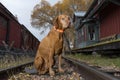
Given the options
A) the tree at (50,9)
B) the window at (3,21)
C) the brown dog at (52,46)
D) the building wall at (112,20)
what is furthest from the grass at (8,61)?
the tree at (50,9)

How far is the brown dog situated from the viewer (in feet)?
19.8

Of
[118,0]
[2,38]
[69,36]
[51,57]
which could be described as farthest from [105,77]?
[69,36]

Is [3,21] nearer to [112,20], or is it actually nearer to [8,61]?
[8,61]

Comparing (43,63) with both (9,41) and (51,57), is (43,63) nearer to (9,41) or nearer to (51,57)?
(51,57)

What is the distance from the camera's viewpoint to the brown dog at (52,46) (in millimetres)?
6035

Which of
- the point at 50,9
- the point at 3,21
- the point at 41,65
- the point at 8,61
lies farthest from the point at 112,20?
the point at 50,9

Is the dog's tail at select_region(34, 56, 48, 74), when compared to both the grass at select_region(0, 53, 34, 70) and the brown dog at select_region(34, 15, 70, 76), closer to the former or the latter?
the brown dog at select_region(34, 15, 70, 76)

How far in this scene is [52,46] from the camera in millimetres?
6086

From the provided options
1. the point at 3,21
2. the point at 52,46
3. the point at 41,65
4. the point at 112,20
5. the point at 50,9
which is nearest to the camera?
the point at 52,46

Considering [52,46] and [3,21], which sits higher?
[3,21]

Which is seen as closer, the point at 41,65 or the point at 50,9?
the point at 41,65

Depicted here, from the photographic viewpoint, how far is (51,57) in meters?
6.13

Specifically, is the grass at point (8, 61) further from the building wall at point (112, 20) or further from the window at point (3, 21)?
the building wall at point (112, 20)

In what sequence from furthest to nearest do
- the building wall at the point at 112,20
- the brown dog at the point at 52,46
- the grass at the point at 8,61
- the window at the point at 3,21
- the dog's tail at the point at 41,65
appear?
the building wall at the point at 112,20 → the window at the point at 3,21 → the grass at the point at 8,61 → the dog's tail at the point at 41,65 → the brown dog at the point at 52,46
